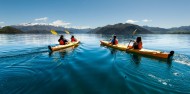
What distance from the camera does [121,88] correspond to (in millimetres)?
8383

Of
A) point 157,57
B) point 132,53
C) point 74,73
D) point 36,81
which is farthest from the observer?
point 132,53

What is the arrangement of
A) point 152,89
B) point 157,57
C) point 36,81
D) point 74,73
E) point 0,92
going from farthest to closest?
point 157,57 < point 74,73 < point 36,81 < point 152,89 < point 0,92

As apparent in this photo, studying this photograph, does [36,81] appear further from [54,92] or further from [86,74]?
[86,74]

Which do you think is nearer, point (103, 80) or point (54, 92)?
point (54, 92)

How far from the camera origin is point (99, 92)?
7.73 meters

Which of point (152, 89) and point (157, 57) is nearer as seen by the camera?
point (152, 89)

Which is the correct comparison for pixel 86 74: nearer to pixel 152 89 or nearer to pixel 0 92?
pixel 152 89

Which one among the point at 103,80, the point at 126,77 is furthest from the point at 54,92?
the point at 126,77

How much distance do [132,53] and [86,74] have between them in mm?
10967

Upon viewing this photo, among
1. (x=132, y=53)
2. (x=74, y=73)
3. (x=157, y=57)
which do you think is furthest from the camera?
(x=132, y=53)

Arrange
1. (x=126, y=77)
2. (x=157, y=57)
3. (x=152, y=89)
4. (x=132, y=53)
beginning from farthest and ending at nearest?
(x=132, y=53) → (x=157, y=57) → (x=126, y=77) → (x=152, y=89)

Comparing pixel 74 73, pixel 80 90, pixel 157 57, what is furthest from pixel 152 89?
pixel 157 57

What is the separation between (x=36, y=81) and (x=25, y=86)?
2.85 feet

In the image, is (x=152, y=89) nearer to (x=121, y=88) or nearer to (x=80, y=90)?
(x=121, y=88)
